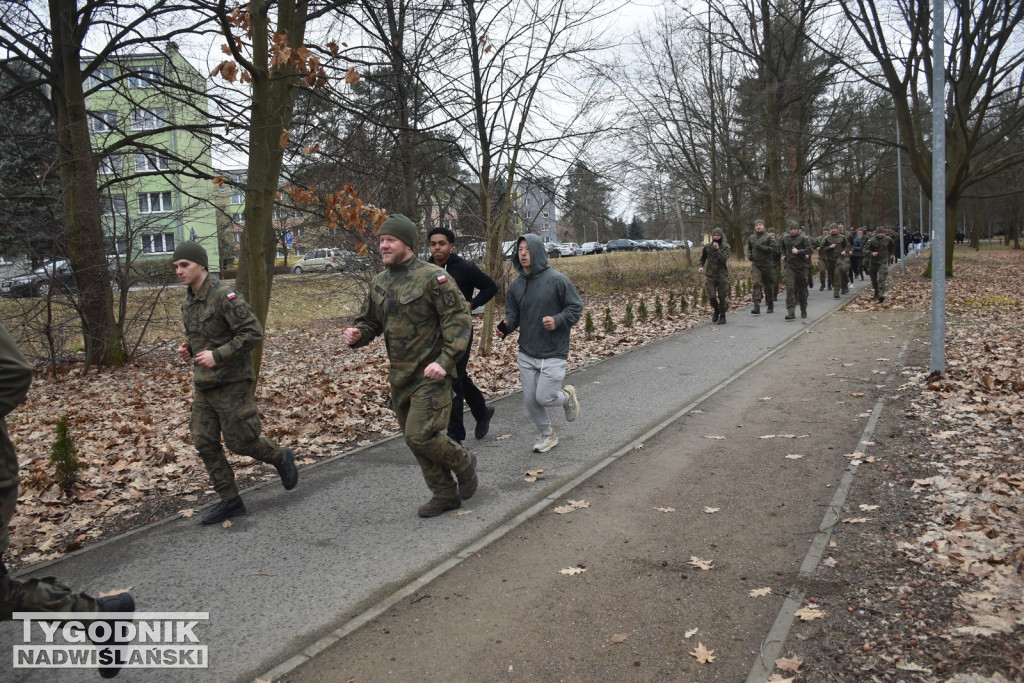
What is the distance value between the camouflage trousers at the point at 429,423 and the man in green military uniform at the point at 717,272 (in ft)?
41.0

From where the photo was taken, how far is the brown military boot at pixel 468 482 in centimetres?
580

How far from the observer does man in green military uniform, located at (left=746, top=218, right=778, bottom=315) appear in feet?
56.4

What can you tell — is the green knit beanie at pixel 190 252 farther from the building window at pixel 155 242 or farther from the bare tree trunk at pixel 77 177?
the building window at pixel 155 242

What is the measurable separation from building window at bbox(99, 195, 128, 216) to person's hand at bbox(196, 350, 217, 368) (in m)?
11.3

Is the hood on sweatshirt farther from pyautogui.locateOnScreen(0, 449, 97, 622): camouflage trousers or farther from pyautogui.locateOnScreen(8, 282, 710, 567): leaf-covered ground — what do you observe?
pyautogui.locateOnScreen(0, 449, 97, 622): camouflage trousers

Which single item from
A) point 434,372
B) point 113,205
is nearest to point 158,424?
point 434,372

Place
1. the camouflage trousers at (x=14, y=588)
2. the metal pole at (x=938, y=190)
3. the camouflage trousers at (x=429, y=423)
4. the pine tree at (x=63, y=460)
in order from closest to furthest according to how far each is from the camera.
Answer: the camouflage trousers at (x=14, y=588)
the camouflage trousers at (x=429, y=423)
the pine tree at (x=63, y=460)
the metal pole at (x=938, y=190)

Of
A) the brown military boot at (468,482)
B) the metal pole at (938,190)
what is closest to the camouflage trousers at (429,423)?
the brown military boot at (468,482)

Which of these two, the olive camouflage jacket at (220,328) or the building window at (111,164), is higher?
the building window at (111,164)

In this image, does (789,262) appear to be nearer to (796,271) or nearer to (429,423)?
(796,271)

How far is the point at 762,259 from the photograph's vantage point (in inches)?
696

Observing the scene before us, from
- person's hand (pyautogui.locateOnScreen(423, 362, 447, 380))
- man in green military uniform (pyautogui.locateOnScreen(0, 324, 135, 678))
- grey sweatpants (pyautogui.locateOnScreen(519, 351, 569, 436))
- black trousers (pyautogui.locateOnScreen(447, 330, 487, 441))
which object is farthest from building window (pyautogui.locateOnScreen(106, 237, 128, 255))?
man in green military uniform (pyautogui.locateOnScreen(0, 324, 135, 678))

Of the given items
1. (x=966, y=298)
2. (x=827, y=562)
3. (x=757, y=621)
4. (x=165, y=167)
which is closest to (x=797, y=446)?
(x=827, y=562)

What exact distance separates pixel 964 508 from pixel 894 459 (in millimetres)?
1302
